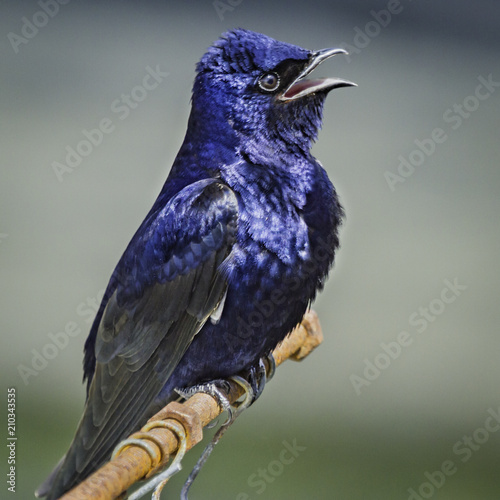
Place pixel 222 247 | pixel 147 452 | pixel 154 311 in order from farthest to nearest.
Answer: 1. pixel 154 311
2. pixel 222 247
3. pixel 147 452

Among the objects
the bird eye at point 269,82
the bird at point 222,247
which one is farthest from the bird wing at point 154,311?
the bird eye at point 269,82

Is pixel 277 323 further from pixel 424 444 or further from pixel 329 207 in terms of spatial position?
pixel 424 444

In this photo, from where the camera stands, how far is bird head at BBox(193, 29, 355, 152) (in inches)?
75.2

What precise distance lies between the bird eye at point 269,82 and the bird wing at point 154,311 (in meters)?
0.26

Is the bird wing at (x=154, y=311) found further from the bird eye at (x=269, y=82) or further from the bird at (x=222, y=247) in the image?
the bird eye at (x=269, y=82)

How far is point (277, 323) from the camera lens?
6.49ft

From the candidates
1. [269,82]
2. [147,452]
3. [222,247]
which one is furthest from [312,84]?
[147,452]

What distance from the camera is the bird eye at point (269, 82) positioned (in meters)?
1.93

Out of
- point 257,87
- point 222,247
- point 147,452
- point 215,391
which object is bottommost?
point 147,452

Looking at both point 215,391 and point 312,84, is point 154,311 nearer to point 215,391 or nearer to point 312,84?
point 215,391

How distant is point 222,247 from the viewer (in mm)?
1896

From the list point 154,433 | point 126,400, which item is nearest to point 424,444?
point 126,400

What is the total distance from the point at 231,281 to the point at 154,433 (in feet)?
1.85

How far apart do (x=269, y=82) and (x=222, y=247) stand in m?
0.42
